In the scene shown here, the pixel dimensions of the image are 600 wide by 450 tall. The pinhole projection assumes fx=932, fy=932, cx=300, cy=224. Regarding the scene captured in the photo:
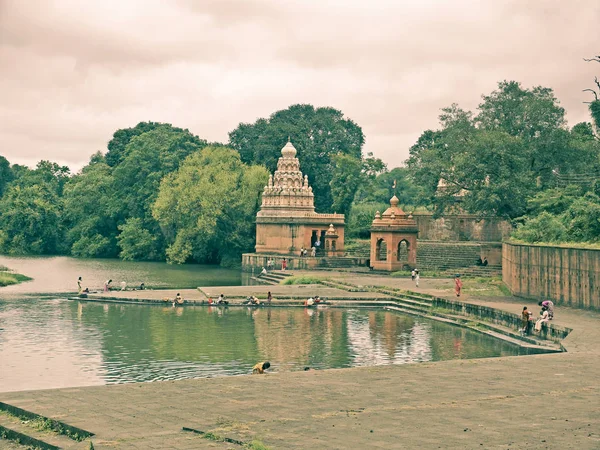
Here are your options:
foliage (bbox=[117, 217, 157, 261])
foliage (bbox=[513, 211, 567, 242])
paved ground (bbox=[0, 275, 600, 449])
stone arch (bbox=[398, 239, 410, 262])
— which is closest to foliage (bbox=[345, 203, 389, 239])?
stone arch (bbox=[398, 239, 410, 262])

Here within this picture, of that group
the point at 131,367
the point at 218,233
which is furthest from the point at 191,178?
the point at 131,367

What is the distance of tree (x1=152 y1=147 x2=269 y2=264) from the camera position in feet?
252

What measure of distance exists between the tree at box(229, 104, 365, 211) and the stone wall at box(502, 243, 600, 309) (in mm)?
47939

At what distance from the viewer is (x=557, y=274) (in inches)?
1348

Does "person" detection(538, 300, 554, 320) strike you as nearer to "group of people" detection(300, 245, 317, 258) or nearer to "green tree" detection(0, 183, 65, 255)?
"group of people" detection(300, 245, 317, 258)

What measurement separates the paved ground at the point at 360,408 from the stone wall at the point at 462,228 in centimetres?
4323

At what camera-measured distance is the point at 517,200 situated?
5328 cm

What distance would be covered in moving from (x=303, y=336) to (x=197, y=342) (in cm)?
387

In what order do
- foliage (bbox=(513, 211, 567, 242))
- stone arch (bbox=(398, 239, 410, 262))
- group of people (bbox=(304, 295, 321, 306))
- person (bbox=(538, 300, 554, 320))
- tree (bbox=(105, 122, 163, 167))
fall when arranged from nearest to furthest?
person (bbox=(538, 300, 554, 320)) → foliage (bbox=(513, 211, 567, 242)) → group of people (bbox=(304, 295, 321, 306)) → stone arch (bbox=(398, 239, 410, 262)) → tree (bbox=(105, 122, 163, 167))

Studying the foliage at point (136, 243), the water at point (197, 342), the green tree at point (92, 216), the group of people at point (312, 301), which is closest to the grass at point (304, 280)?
the group of people at point (312, 301)

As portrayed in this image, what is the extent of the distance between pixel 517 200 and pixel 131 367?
3318cm

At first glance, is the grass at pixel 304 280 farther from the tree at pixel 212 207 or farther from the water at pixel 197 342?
the tree at pixel 212 207

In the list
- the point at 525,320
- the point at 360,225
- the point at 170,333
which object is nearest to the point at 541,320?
the point at 525,320

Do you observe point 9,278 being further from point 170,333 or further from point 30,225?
point 30,225
